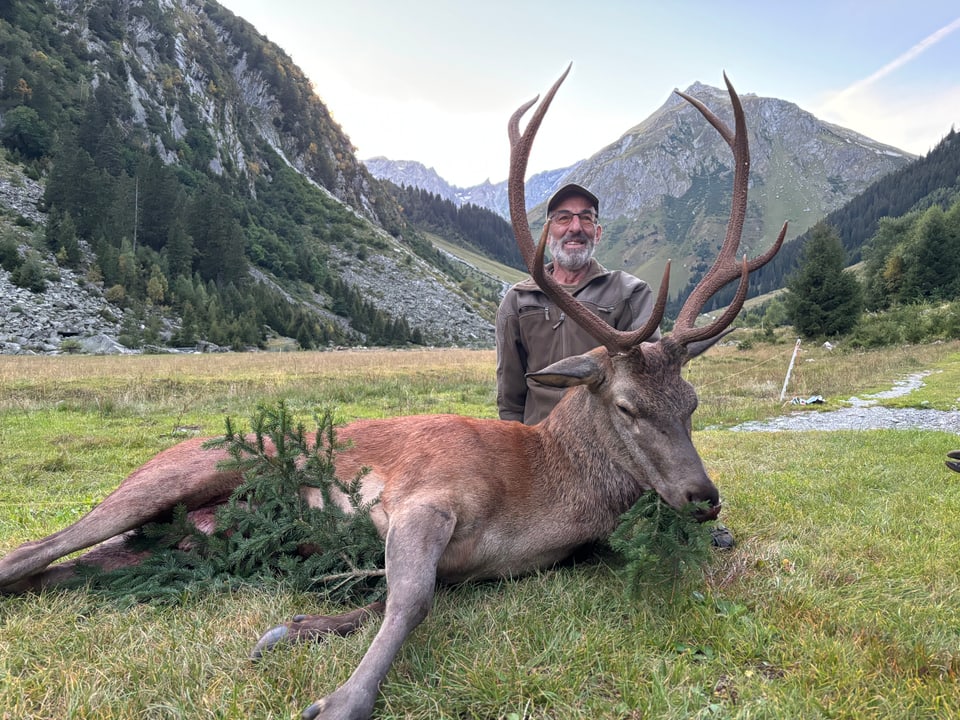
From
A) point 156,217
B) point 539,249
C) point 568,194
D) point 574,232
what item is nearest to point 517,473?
point 539,249

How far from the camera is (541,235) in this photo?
398 cm

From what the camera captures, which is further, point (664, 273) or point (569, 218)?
point (569, 218)

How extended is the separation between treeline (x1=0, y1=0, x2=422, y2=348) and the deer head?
44.3m

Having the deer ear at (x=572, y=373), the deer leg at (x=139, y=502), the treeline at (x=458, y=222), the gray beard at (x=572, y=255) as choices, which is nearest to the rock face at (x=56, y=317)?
the deer leg at (x=139, y=502)

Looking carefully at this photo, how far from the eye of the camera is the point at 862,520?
4.79 metres

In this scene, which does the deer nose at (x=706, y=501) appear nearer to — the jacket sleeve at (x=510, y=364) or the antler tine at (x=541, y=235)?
the antler tine at (x=541, y=235)

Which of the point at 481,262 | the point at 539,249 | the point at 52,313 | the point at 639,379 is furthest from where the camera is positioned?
the point at 481,262

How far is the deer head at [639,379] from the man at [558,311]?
1576mm

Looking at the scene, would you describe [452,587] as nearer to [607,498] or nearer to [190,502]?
[607,498]

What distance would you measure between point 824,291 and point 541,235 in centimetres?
4419

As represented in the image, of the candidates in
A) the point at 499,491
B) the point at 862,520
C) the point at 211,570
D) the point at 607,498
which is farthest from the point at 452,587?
the point at 862,520

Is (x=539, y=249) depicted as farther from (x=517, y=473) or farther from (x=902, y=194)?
(x=902, y=194)

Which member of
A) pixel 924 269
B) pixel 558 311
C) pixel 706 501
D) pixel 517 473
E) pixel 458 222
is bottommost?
pixel 517 473

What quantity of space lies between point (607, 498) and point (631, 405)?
0.66 m
